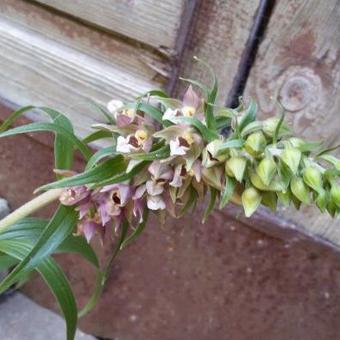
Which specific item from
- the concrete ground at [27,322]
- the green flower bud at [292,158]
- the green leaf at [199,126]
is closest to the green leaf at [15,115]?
the green leaf at [199,126]

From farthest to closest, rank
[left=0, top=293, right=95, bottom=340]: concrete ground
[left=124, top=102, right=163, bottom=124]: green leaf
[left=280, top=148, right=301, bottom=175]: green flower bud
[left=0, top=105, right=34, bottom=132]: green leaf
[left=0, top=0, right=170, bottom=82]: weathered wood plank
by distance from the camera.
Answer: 1. [left=0, top=293, right=95, bottom=340]: concrete ground
2. [left=0, top=0, right=170, bottom=82]: weathered wood plank
3. [left=0, top=105, right=34, bottom=132]: green leaf
4. [left=124, top=102, right=163, bottom=124]: green leaf
5. [left=280, top=148, right=301, bottom=175]: green flower bud

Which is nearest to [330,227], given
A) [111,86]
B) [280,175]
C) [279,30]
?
[279,30]

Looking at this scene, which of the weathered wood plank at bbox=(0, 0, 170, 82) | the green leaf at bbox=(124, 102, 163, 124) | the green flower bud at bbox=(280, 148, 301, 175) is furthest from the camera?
the weathered wood plank at bbox=(0, 0, 170, 82)

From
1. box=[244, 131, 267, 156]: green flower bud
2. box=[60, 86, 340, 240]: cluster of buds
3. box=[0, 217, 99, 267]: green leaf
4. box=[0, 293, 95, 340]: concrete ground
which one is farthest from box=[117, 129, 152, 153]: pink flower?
box=[0, 293, 95, 340]: concrete ground

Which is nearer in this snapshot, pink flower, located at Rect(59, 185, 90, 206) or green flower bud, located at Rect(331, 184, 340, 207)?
green flower bud, located at Rect(331, 184, 340, 207)

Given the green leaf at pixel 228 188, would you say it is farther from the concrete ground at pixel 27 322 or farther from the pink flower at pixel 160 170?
the concrete ground at pixel 27 322

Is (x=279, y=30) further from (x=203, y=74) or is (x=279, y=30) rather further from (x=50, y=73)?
(x=50, y=73)

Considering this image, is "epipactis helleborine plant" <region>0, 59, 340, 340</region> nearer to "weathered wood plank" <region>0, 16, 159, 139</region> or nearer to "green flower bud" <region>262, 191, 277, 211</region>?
"green flower bud" <region>262, 191, 277, 211</region>
